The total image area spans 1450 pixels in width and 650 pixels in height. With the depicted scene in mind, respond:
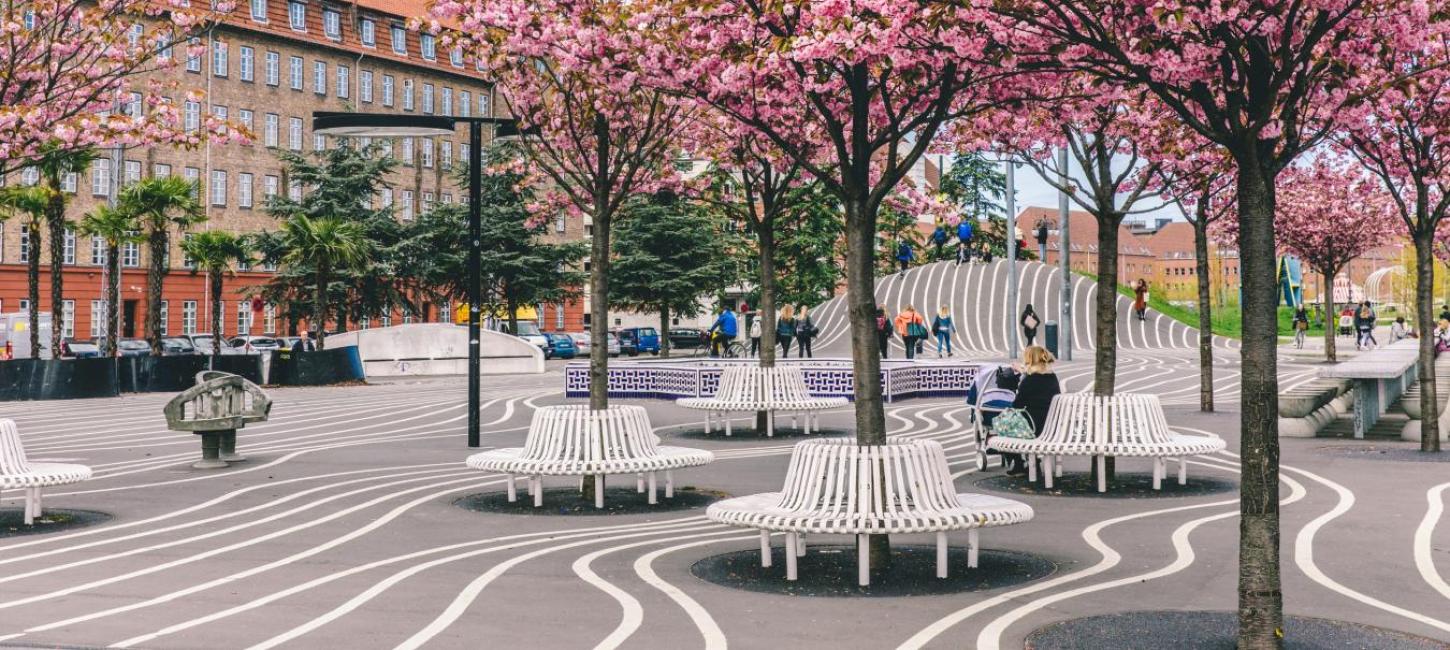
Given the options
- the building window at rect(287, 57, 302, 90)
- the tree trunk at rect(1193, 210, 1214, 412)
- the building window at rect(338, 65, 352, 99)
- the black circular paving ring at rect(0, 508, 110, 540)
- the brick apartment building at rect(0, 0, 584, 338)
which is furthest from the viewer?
the building window at rect(338, 65, 352, 99)

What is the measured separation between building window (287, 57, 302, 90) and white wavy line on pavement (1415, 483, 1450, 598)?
67.7 m

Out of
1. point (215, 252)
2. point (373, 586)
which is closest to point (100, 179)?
point (215, 252)

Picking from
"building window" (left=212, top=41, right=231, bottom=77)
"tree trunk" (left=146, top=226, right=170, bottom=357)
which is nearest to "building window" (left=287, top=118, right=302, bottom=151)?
"building window" (left=212, top=41, right=231, bottom=77)

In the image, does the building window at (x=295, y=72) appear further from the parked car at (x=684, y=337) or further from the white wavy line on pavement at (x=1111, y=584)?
the white wavy line on pavement at (x=1111, y=584)

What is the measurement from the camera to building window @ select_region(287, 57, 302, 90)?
2854 inches

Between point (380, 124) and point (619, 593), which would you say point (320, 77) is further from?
point (619, 593)

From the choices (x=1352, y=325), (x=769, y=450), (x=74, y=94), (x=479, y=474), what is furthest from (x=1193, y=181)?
(x=1352, y=325)

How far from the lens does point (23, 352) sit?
47844mm

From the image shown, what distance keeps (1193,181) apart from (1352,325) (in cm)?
4797

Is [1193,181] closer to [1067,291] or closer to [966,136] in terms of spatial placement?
[966,136]

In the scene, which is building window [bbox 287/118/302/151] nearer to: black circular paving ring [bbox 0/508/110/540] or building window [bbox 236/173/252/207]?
building window [bbox 236/173/252/207]

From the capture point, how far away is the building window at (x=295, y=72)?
2854 inches

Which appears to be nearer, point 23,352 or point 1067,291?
point 1067,291

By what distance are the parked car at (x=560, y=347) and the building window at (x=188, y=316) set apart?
59.1ft
